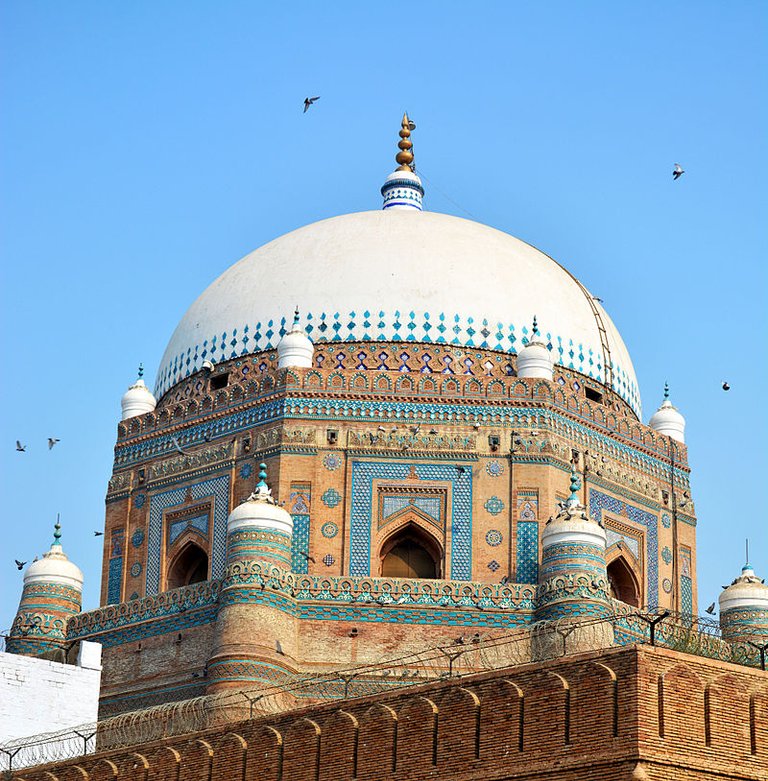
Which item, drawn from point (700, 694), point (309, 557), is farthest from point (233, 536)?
point (700, 694)

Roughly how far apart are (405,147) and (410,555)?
637 cm

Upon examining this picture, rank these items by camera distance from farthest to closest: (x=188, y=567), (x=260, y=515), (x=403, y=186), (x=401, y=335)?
(x=403, y=186) → (x=401, y=335) → (x=188, y=567) → (x=260, y=515)

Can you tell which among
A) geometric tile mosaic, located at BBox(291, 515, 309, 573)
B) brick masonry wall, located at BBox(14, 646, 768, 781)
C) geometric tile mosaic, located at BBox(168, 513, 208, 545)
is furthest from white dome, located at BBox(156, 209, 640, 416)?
brick masonry wall, located at BBox(14, 646, 768, 781)

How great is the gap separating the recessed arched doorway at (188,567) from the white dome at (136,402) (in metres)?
2.20

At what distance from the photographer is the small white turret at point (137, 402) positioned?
75.7 feet

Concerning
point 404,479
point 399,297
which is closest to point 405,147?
point 399,297

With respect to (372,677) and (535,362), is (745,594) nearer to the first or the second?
(535,362)

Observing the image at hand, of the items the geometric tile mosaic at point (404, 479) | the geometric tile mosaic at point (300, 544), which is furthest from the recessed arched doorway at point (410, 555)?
the geometric tile mosaic at point (300, 544)

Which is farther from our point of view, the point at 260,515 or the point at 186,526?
the point at 186,526

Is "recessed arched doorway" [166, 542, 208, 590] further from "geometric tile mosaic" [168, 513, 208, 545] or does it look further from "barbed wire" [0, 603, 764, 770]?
"barbed wire" [0, 603, 764, 770]

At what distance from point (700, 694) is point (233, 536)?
754 centimetres

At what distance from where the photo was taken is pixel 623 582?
21.5 m

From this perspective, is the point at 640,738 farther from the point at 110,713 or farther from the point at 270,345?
the point at 270,345

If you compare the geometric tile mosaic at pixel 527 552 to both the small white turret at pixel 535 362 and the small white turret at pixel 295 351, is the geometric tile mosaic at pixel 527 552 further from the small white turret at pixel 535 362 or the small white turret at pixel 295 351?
the small white turret at pixel 295 351
